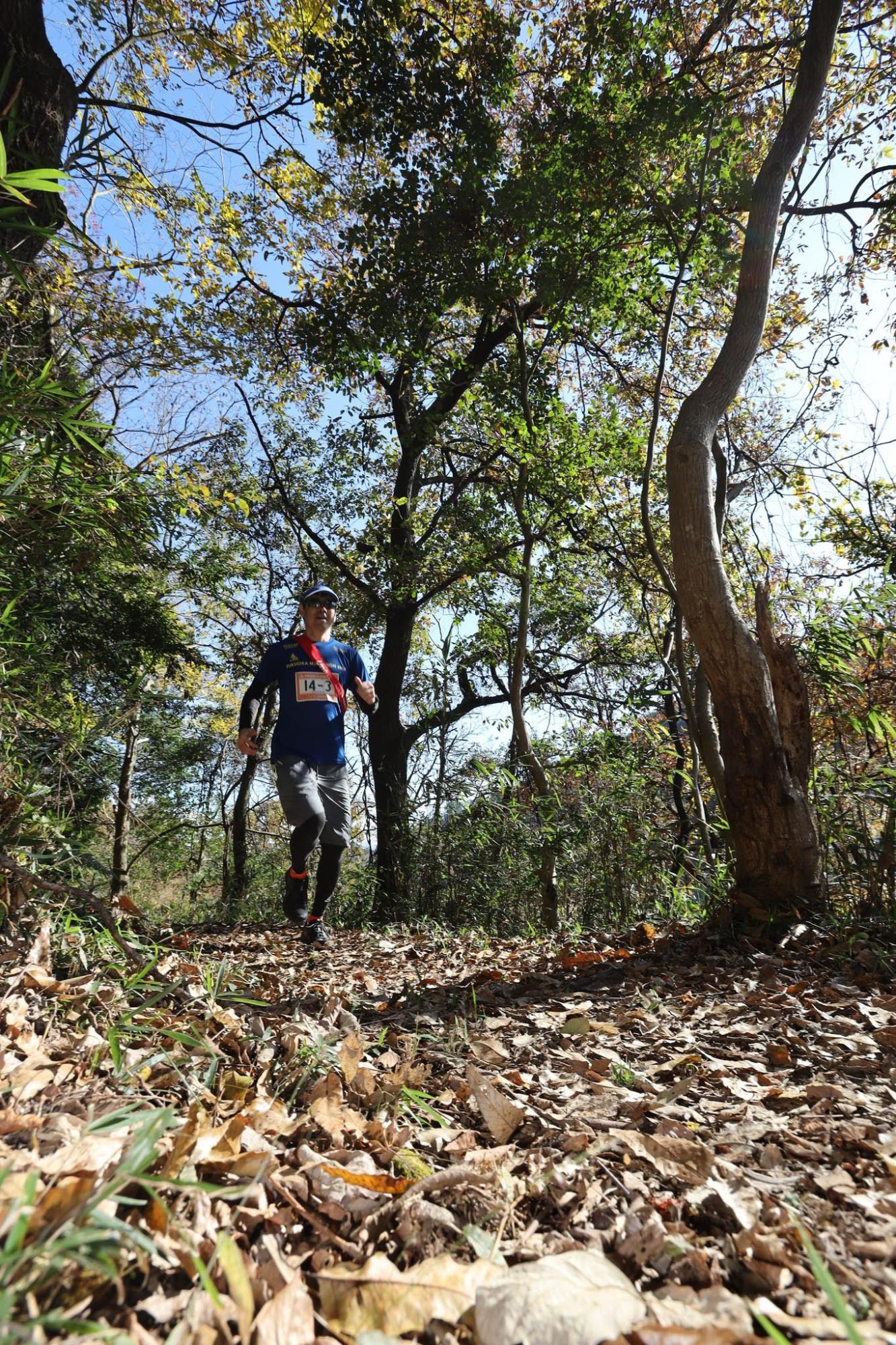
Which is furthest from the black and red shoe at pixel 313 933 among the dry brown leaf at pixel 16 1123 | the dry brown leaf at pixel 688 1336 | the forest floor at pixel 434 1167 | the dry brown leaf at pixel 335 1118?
the dry brown leaf at pixel 688 1336

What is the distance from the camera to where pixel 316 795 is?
459 cm

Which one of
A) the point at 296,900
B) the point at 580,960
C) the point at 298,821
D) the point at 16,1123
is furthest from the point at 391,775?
the point at 16,1123

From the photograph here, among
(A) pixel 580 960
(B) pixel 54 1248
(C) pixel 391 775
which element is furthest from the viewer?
(C) pixel 391 775

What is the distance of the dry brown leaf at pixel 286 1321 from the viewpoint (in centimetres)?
84

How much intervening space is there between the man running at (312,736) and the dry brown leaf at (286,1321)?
11.9 feet

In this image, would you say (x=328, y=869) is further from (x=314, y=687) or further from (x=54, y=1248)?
(x=54, y=1248)

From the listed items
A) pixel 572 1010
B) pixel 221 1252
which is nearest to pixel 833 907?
pixel 572 1010

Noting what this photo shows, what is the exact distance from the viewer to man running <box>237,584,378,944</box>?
178 inches

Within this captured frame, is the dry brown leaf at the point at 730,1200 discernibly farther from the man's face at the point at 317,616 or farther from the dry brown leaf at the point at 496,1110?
the man's face at the point at 317,616

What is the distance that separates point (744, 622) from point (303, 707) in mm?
2874

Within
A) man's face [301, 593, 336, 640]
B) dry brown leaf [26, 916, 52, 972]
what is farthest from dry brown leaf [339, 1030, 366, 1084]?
man's face [301, 593, 336, 640]

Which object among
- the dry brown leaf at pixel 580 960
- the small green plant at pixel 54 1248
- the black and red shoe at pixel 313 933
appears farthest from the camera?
the black and red shoe at pixel 313 933

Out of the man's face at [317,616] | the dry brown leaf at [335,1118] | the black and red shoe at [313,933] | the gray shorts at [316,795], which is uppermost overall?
the man's face at [317,616]

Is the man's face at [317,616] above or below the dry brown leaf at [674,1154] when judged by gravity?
above
